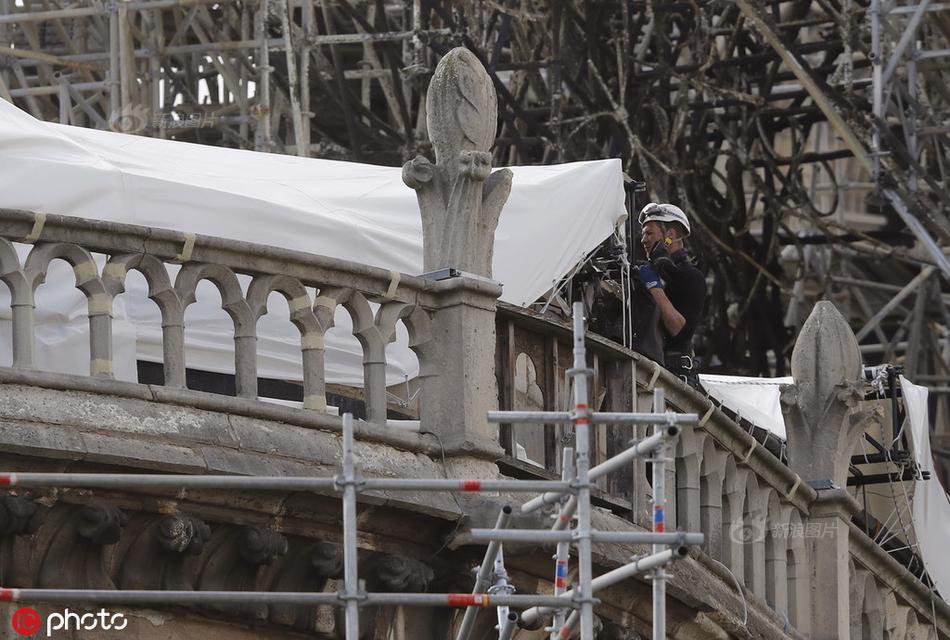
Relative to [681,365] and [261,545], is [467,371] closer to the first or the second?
[261,545]

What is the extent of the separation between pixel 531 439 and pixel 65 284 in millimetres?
2625

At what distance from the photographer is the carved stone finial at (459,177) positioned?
12531 mm

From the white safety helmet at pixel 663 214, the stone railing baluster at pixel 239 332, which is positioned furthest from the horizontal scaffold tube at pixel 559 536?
the white safety helmet at pixel 663 214

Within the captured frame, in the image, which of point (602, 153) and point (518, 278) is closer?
point (518, 278)

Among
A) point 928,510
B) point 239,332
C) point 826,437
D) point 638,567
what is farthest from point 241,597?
point 928,510

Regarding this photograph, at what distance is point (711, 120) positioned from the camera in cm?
2930

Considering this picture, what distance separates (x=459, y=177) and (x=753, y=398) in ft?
26.9

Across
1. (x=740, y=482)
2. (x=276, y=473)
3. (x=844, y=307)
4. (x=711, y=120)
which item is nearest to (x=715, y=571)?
(x=740, y=482)

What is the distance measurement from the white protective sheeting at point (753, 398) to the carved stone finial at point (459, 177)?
654 centimetres

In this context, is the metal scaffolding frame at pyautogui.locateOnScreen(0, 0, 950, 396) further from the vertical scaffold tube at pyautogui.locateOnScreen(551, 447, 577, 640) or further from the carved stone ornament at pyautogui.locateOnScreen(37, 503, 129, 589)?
the vertical scaffold tube at pyautogui.locateOnScreen(551, 447, 577, 640)

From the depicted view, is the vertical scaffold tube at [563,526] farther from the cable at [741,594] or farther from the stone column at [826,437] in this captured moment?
the stone column at [826,437]

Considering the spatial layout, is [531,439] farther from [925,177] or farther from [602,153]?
[602,153]

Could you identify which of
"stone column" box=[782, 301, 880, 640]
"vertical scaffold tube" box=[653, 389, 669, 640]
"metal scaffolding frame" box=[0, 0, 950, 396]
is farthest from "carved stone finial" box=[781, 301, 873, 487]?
"metal scaffolding frame" box=[0, 0, 950, 396]

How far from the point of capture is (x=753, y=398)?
2033cm
